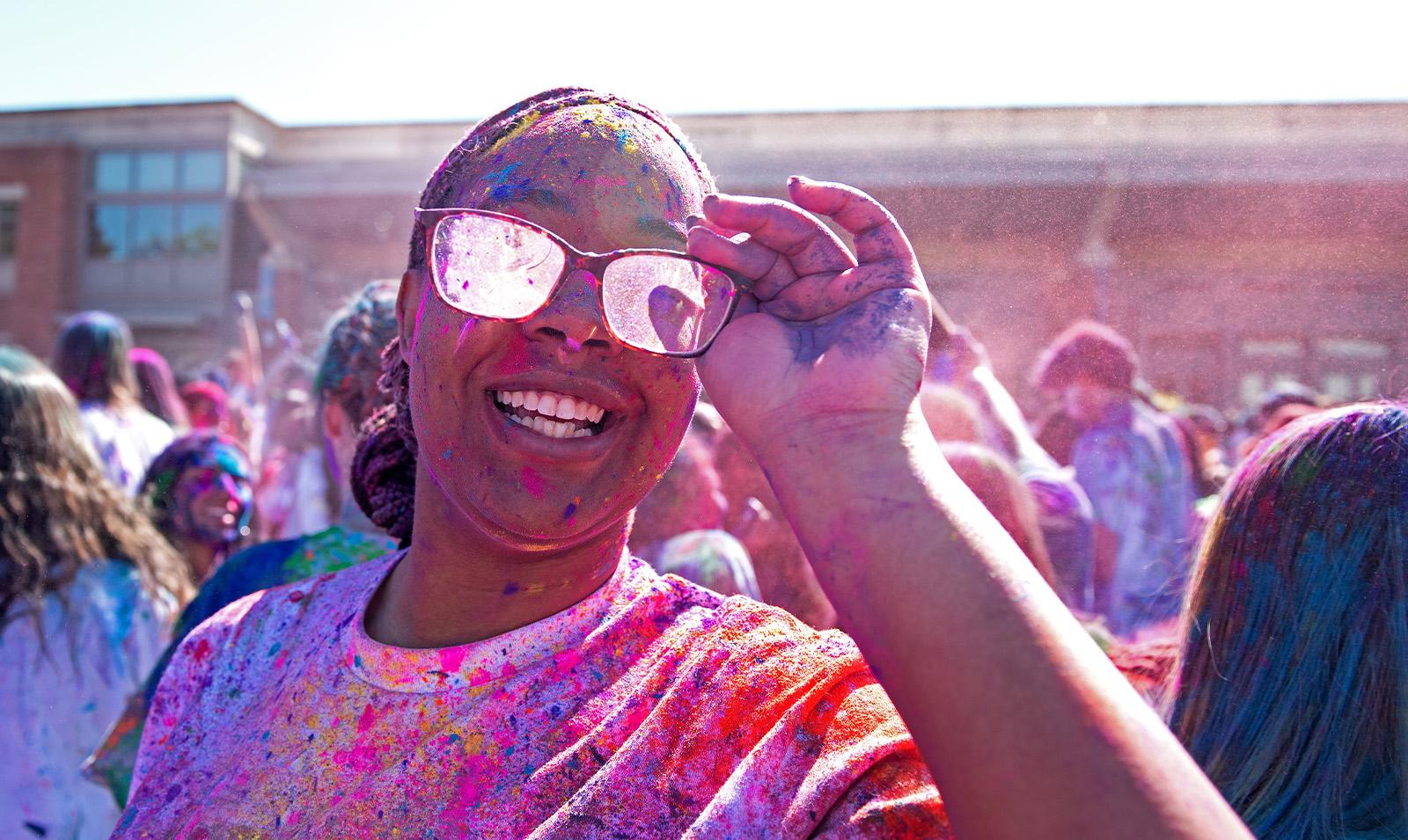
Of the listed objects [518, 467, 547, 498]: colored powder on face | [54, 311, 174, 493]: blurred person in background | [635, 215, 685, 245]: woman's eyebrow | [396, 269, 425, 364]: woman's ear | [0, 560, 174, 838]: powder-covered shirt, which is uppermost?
[635, 215, 685, 245]: woman's eyebrow

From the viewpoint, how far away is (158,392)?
554 centimetres

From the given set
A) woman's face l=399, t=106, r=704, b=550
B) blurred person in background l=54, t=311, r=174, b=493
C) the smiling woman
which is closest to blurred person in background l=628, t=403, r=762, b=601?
the smiling woman

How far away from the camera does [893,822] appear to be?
0.98 m

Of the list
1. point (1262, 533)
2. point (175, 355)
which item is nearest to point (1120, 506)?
point (1262, 533)

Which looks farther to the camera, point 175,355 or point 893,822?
point 175,355

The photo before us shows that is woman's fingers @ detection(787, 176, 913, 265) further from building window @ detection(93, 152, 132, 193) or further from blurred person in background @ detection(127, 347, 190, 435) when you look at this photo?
building window @ detection(93, 152, 132, 193)

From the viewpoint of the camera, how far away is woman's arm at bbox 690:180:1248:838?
2.52ft

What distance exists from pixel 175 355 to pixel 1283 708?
19.9 m

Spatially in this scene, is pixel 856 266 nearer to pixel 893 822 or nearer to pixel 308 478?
pixel 893 822

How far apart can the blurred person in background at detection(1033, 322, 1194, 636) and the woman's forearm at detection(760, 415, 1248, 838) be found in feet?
Result: 8.22

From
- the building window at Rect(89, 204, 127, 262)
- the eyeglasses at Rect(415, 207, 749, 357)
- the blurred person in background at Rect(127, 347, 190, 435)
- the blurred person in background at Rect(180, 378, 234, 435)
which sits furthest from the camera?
the building window at Rect(89, 204, 127, 262)

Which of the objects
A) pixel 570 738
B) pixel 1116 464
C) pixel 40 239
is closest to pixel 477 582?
pixel 570 738

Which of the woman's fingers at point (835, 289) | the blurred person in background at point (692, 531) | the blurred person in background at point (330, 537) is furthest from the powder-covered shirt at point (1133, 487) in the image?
the woman's fingers at point (835, 289)

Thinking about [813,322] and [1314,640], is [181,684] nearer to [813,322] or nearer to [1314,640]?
[813,322]
